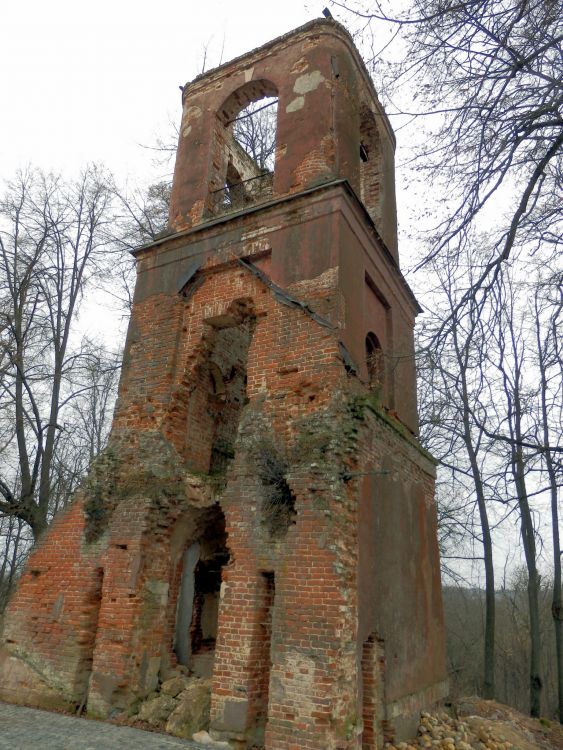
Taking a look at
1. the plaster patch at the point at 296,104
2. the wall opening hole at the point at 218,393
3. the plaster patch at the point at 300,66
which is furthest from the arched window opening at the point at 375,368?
the plaster patch at the point at 300,66

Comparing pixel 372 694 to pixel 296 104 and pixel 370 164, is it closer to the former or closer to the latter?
pixel 296 104

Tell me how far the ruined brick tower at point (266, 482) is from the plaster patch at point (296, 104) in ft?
0.26

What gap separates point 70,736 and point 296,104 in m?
9.79

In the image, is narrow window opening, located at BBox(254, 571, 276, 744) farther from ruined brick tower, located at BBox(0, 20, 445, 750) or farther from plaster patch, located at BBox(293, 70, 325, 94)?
plaster patch, located at BBox(293, 70, 325, 94)

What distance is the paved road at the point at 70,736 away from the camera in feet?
18.4

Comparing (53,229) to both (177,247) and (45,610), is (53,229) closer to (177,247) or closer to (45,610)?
(177,247)

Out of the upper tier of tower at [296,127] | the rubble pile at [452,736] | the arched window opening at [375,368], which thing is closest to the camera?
the rubble pile at [452,736]

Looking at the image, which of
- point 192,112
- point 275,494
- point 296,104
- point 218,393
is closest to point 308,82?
point 296,104

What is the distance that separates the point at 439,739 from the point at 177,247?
8.58 metres

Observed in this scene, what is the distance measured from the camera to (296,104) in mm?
9836

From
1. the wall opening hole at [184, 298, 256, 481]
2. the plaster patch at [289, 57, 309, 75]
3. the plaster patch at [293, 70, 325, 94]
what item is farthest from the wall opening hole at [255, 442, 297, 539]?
the plaster patch at [289, 57, 309, 75]

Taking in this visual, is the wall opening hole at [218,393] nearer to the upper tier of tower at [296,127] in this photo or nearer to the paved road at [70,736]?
the upper tier of tower at [296,127]

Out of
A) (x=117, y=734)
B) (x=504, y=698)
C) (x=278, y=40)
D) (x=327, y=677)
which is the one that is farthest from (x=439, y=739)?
(x=504, y=698)

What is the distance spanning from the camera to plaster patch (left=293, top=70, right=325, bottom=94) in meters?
9.79
